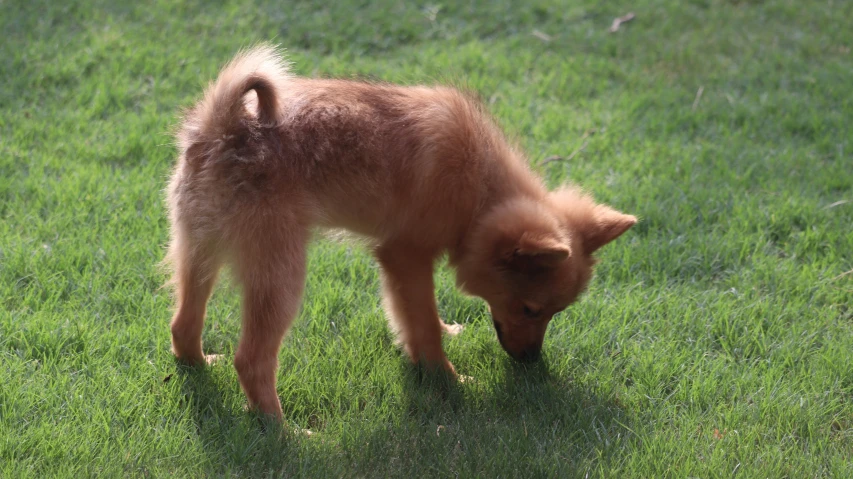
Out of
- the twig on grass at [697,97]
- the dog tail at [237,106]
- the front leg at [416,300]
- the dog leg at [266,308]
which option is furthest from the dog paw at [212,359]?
the twig on grass at [697,97]

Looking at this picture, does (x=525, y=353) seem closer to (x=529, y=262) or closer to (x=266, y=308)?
(x=529, y=262)

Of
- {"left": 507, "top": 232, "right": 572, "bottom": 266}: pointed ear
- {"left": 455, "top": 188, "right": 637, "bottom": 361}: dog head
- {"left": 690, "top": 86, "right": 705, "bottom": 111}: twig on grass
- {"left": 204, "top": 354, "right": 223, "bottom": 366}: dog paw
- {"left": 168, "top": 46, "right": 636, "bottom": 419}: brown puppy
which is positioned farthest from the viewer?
{"left": 690, "top": 86, "right": 705, "bottom": 111}: twig on grass

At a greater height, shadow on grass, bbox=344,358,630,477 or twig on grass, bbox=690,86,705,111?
shadow on grass, bbox=344,358,630,477

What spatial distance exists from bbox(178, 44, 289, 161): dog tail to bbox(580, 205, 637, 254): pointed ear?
157 cm

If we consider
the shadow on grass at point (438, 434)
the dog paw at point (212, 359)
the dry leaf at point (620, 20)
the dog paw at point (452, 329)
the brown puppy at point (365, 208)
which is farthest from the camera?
the dry leaf at point (620, 20)

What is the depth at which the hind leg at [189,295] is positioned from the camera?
3.67 m

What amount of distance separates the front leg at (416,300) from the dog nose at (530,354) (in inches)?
13.3

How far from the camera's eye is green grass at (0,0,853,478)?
3488 millimetres

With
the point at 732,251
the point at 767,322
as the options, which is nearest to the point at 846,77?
the point at 732,251

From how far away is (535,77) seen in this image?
7.22 m

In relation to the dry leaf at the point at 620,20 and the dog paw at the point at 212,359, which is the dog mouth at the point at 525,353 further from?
the dry leaf at the point at 620,20

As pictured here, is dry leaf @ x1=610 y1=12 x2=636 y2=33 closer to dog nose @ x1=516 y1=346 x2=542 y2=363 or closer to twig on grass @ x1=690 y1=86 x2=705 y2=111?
twig on grass @ x1=690 y1=86 x2=705 y2=111

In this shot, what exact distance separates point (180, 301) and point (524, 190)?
1.68m

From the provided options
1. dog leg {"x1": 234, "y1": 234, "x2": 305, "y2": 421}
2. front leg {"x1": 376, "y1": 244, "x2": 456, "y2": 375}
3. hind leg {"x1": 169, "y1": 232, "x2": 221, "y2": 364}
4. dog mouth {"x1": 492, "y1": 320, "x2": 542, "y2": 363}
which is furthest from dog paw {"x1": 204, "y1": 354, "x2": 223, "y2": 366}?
dog mouth {"x1": 492, "y1": 320, "x2": 542, "y2": 363}
